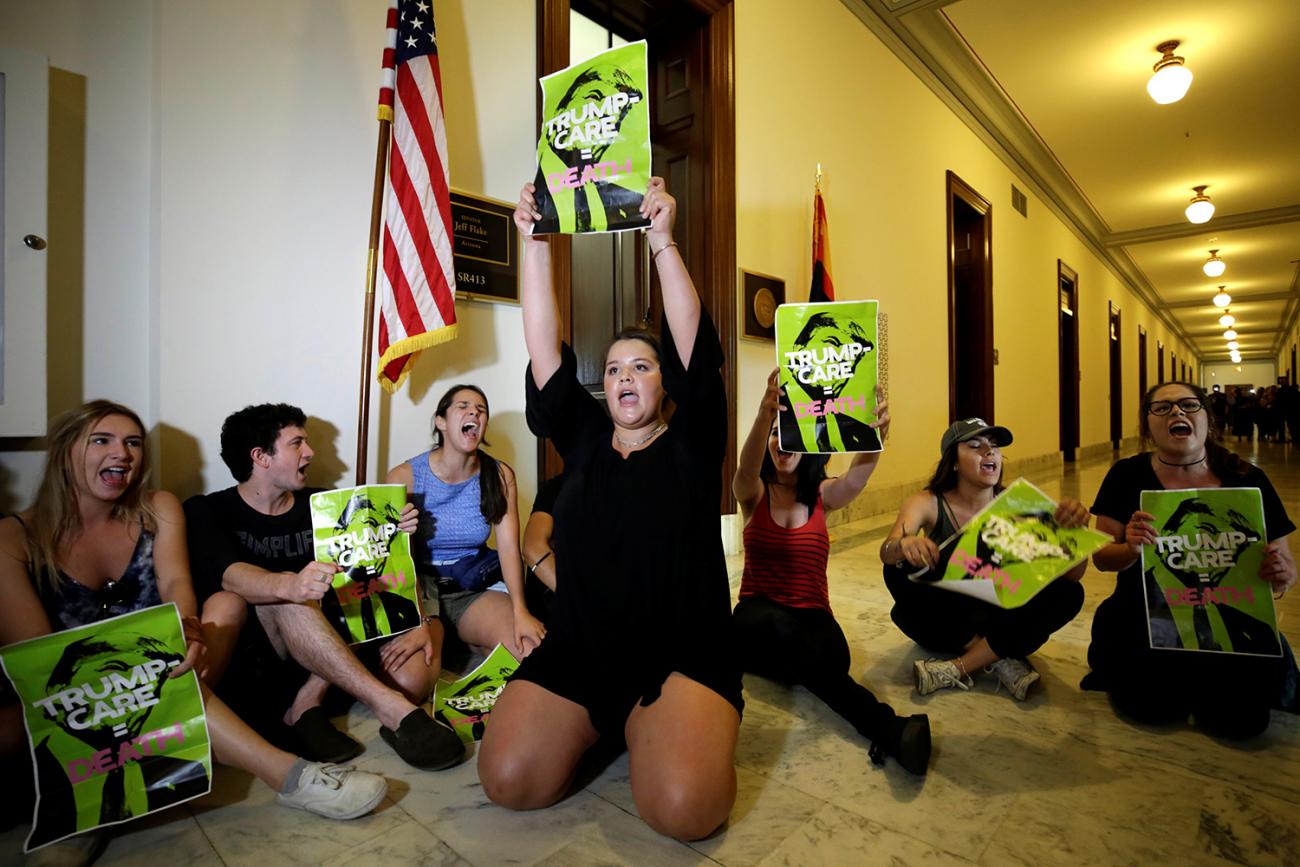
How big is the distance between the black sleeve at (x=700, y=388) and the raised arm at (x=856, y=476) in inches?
18.0

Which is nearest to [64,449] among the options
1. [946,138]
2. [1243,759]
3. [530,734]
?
[530,734]

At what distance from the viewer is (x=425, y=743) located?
1.67 meters

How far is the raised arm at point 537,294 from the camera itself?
4.97 ft

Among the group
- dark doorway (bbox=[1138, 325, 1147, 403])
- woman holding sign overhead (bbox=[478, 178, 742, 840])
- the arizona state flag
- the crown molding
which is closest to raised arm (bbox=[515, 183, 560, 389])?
woman holding sign overhead (bbox=[478, 178, 742, 840])

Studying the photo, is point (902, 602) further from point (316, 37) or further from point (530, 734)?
point (316, 37)

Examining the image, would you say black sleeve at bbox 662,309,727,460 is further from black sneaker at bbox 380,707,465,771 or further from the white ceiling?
the white ceiling

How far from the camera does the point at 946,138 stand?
20.8 ft

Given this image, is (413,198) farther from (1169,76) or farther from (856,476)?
(1169,76)

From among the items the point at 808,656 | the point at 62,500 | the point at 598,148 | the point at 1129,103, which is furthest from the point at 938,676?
the point at 1129,103

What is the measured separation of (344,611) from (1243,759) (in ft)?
7.37

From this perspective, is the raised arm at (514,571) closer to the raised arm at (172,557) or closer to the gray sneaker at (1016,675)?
the raised arm at (172,557)

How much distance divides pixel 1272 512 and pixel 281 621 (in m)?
2.56

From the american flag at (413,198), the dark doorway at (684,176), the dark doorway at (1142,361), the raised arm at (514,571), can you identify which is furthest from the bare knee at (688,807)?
the dark doorway at (1142,361)

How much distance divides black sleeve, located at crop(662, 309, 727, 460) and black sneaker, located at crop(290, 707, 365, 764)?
3.81ft
